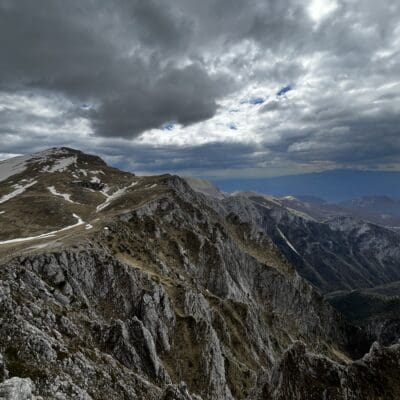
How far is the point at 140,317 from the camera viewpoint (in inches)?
2285

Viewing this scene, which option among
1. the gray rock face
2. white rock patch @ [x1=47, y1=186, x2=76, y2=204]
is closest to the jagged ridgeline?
the gray rock face

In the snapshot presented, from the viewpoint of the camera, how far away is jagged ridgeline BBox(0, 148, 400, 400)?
28531 mm

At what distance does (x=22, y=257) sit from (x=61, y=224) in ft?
155

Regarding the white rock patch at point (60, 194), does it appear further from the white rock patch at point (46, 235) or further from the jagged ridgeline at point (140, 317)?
the white rock patch at point (46, 235)

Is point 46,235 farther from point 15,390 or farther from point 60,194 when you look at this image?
point 15,390

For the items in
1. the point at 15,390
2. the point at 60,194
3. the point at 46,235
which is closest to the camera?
A: the point at 15,390

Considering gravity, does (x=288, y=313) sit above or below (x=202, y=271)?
below

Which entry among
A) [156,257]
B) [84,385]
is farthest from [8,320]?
[156,257]

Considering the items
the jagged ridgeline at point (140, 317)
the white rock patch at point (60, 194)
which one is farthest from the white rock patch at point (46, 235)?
the white rock patch at point (60, 194)

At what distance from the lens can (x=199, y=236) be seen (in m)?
110

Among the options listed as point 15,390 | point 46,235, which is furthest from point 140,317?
point 46,235

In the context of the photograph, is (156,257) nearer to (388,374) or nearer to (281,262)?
(388,374)

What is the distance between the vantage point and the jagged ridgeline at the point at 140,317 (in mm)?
28531

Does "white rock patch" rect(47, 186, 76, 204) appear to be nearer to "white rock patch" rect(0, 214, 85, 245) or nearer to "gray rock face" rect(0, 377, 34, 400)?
"white rock patch" rect(0, 214, 85, 245)
